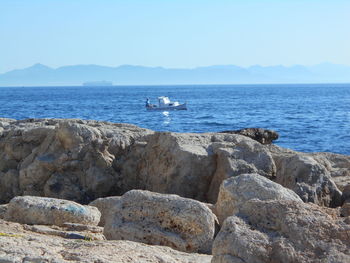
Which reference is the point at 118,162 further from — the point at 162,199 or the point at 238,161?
the point at 162,199

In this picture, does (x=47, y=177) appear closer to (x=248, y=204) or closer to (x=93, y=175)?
(x=93, y=175)

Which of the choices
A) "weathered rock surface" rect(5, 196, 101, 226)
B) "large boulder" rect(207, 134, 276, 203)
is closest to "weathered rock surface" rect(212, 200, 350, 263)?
"weathered rock surface" rect(5, 196, 101, 226)

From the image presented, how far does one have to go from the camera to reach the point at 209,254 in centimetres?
817

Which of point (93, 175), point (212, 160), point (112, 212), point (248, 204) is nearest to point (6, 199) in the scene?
point (93, 175)

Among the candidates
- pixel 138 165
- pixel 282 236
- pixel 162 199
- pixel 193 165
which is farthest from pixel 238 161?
pixel 282 236

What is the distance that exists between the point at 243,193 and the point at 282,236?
3184 mm

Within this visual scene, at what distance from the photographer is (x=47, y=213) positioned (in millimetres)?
9695

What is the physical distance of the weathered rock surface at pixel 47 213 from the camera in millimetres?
9648

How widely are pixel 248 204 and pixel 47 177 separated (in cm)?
760

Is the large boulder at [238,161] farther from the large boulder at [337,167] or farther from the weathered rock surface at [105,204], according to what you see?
the weathered rock surface at [105,204]

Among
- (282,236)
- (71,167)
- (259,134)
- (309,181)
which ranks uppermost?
(282,236)

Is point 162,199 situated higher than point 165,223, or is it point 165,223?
point 162,199

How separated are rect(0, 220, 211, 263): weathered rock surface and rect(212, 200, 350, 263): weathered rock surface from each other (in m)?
1.14

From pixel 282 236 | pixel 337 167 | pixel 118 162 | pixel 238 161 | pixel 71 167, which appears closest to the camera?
pixel 282 236
